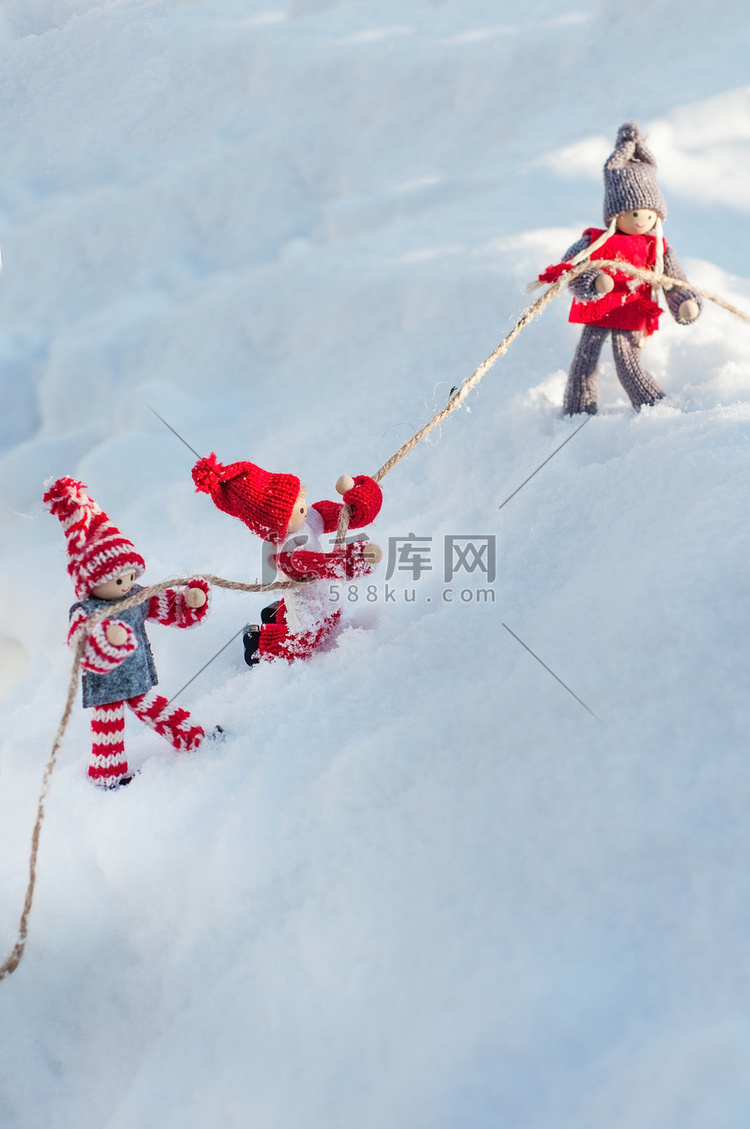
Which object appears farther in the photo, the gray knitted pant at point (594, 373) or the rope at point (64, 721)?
the gray knitted pant at point (594, 373)

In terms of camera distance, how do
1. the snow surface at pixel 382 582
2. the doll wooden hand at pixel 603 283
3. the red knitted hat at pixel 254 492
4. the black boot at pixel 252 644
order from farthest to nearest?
the doll wooden hand at pixel 603 283 → the black boot at pixel 252 644 → the red knitted hat at pixel 254 492 → the snow surface at pixel 382 582

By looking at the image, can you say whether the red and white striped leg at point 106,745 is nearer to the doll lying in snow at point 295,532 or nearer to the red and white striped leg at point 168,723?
the red and white striped leg at point 168,723

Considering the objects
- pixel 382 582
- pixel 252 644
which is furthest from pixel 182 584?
pixel 382 582

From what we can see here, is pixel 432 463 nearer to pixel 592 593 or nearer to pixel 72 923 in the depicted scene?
pixel 592 593

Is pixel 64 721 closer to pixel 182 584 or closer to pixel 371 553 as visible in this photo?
pixel 182 584

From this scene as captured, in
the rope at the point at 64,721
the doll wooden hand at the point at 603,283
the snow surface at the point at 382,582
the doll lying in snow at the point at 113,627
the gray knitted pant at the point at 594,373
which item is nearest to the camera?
the snow surface at the point at 382,582

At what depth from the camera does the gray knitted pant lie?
1609mm

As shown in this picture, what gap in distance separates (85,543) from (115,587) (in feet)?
0.23

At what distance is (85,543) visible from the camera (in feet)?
3.70

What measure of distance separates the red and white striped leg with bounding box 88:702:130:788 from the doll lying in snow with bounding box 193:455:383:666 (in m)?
0.25

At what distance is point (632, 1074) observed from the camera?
2.36 ft

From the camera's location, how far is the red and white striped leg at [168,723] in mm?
1198

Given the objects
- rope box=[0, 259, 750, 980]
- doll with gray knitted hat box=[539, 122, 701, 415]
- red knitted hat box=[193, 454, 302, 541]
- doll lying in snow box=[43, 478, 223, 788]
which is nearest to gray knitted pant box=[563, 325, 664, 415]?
doll with gray knitted hat box=[539, 122, 701, 415]

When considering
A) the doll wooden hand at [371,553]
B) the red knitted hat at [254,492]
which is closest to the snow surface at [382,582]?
the doll wooden hand at [371,553]
